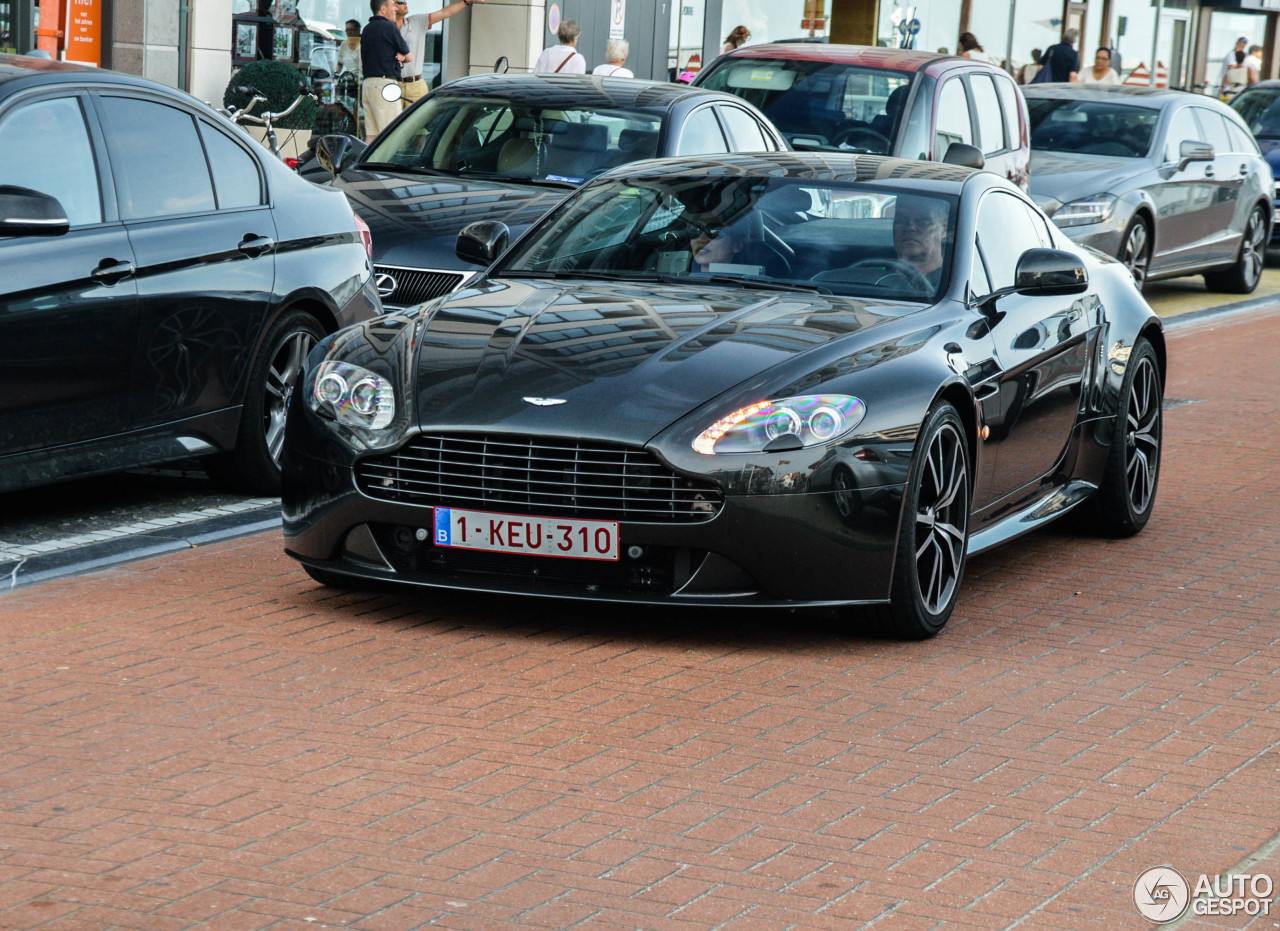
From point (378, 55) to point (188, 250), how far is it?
40.1 ft

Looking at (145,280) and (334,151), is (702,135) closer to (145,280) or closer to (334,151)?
(334,151)

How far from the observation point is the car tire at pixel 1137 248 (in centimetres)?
1662

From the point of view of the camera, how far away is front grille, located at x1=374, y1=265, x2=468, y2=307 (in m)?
10.6

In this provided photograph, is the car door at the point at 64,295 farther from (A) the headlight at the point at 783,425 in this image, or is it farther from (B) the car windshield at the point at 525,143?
(B) the car windshield at the point at 525,143

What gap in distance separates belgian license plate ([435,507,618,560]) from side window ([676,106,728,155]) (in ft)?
21.2

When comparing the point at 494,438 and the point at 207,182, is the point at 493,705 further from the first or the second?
the point at 207,182

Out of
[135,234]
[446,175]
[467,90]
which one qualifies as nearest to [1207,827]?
[135,234]

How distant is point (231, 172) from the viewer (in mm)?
7957

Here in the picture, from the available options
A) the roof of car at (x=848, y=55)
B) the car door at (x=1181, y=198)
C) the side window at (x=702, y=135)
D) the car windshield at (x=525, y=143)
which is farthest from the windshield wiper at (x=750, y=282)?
the car door at (x=1181, y=198)

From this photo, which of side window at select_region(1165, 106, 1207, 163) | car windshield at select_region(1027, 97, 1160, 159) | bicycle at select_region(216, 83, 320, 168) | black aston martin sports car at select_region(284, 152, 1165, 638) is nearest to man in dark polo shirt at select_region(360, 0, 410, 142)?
bicycle at select_region(216, 83, 320, 168)

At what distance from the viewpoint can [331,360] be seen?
645 cm

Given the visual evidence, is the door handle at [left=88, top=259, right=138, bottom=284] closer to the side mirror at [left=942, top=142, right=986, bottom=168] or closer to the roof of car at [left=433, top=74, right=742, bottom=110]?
the roof of car at [left=433, top=74, right=742, bottom=110]

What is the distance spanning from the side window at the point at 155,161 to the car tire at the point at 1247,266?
13161mm

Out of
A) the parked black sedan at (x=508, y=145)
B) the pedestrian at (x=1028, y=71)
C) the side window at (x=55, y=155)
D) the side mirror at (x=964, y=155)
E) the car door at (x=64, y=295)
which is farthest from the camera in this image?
the pedestrian at (x=1028, y=71)
